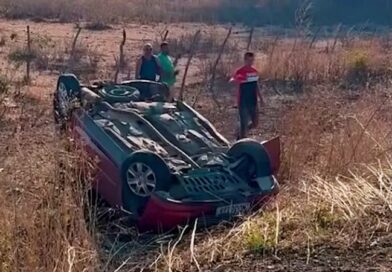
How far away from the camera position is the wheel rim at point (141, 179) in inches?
305

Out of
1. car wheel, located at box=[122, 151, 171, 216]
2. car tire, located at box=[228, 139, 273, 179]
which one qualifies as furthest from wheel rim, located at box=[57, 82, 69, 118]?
car tire, located at box=[228, 139, 273, 179]

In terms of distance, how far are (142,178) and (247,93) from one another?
4894mm

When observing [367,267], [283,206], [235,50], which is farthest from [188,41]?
[367,267]

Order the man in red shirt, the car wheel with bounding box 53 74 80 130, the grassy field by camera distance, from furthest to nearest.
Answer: the man in red shirt, the car wheel with bounding box 53 74 80 130, the grassy field

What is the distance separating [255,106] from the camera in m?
12.5

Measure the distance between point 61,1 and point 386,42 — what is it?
20.3 m

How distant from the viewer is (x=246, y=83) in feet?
40.5

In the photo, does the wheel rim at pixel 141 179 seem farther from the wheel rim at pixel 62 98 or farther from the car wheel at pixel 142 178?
the wheel rim at pixel 62 98

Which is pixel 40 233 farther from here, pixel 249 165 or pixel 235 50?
pixel 235 50

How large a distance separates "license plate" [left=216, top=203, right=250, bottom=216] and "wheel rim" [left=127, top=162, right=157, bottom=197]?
657 mm

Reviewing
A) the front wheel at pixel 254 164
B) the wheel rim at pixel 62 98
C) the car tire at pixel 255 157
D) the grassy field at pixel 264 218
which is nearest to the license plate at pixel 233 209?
the grassy field at pixel 264 218

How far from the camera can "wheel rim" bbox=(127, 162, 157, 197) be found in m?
7.74

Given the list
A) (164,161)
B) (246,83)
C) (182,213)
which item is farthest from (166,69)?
(182,213)

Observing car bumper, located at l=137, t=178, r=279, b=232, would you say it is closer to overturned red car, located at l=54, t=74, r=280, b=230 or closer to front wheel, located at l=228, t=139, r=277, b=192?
overturned red car, located at l=54, t=74, r=280, b=230
